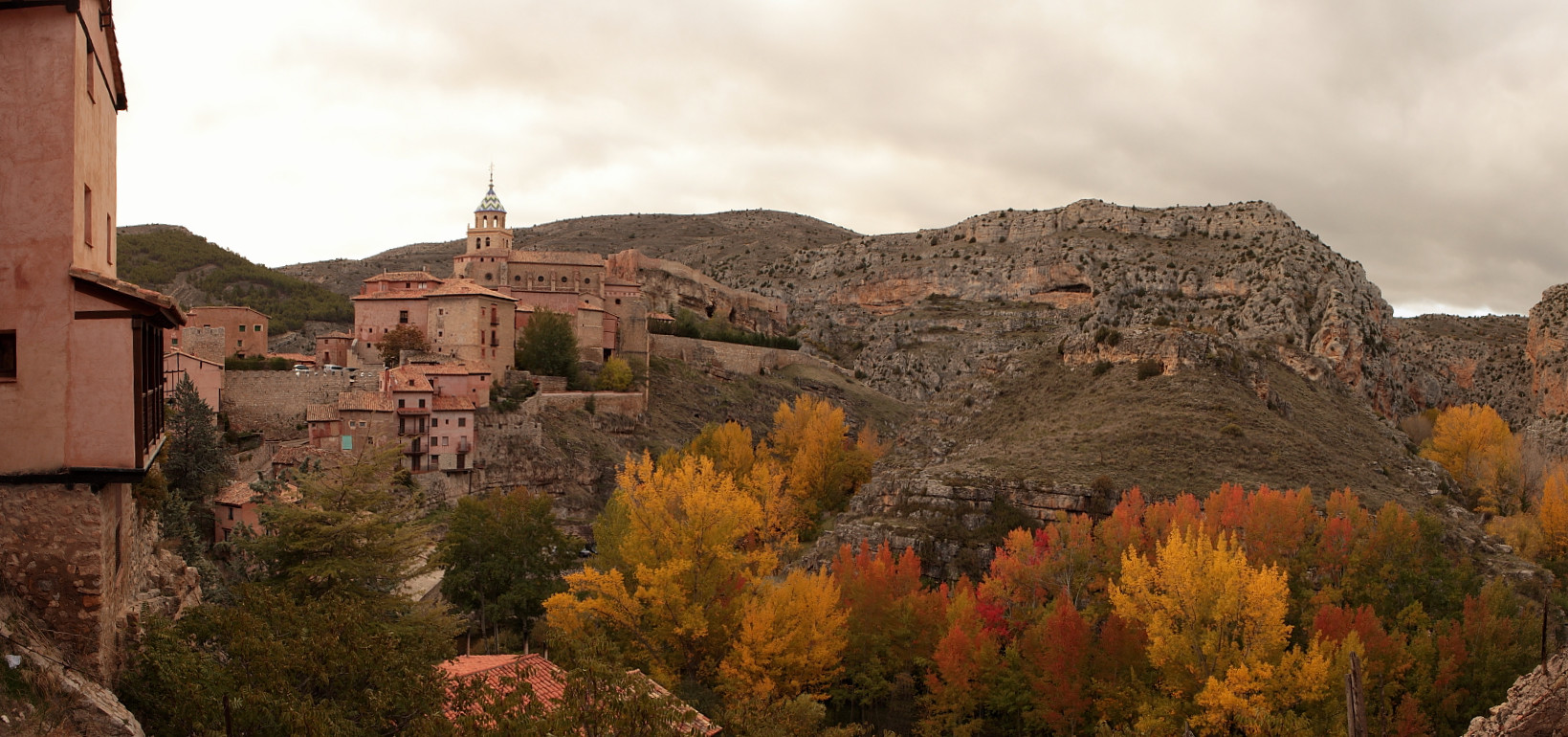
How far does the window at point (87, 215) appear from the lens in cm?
1246

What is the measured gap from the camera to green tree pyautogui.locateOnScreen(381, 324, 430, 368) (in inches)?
2110

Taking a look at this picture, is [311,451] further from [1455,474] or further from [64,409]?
[1455,474]

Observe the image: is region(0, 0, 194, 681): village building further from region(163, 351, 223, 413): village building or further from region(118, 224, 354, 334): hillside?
region(118, 224, 354, 334): hillside

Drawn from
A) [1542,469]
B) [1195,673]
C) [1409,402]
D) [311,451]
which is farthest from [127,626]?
[1409,402]

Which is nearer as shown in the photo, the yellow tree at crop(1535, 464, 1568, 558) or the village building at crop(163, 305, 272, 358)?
the yellow tree at crop(1535, 464, 1568, 558)

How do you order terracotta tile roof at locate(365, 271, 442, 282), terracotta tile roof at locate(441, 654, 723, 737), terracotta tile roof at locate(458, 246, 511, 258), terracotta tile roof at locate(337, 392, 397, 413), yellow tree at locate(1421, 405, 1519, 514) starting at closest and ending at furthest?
terracotta tile roof at locate(441, 654, 723, 737) → terracotta tile roof at locate(337, 392, 397, 413) → yellow tree at locate(1421, 405, 1519, 514) → terracotta tile roof at locate(365, 271, 442, 282) → terracotta tile roof at locate(458, 246, 511, 258)

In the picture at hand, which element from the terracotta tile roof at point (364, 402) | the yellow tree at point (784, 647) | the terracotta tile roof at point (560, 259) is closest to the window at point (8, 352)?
the yellow tree at point (784, 647)

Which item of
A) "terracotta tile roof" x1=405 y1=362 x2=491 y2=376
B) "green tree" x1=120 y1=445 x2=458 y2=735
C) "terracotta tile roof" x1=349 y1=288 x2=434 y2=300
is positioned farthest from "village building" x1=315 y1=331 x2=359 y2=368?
"green tree" x1=120 y1=445 x2=458 y2=735

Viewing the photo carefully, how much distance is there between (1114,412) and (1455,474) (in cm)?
2616

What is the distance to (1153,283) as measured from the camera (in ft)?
313

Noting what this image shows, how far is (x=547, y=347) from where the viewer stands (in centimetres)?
6072

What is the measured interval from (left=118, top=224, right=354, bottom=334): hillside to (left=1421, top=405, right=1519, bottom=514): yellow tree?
225ft

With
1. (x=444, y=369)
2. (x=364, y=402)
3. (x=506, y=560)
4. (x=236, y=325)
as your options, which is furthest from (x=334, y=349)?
(x=506, y=560)

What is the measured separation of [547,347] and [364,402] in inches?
572
